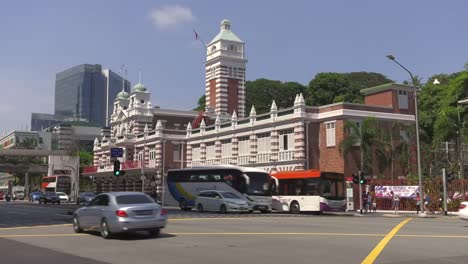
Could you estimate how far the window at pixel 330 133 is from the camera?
1828 inches

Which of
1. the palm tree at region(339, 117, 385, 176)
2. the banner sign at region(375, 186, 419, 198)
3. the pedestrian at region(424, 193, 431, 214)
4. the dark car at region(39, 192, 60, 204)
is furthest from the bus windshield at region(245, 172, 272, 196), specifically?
the dark car at region(39, 192, 60, 204)

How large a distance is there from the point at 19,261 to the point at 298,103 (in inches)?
1468

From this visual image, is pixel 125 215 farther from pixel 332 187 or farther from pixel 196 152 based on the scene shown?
pixel 196 152

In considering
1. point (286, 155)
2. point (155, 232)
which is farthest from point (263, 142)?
point (155, 232)

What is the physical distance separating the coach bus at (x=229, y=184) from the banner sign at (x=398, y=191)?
9258 millimetres

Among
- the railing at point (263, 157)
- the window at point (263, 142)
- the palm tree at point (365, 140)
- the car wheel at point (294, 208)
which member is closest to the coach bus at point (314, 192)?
the car wheel at point (294, 208)

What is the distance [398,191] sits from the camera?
4088 centimetres

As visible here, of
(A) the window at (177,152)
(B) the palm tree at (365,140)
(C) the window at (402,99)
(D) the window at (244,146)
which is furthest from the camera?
(A) the window at (177,152)

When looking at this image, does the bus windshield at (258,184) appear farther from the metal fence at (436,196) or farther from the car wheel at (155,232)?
the car wheel at (155,232)

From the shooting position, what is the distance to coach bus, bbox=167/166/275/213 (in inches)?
1475

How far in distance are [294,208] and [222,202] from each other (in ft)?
20.0

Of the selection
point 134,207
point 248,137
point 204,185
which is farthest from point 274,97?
point 134,207

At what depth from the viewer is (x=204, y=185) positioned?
41406 mm

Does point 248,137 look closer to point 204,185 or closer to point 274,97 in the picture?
point 204,185
